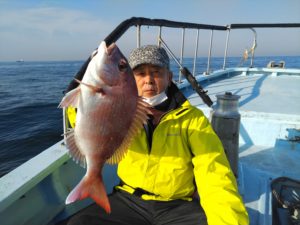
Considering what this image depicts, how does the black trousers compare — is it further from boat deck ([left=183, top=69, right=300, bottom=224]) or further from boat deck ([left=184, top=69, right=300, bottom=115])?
boat deck ([left=184, top=69, right=300, bottom=115])

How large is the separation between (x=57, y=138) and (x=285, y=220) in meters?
8.16

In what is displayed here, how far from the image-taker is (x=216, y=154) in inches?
81.3

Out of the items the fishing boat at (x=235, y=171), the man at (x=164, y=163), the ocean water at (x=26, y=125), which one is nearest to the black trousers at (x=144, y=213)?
the man at (x=164, y=163)

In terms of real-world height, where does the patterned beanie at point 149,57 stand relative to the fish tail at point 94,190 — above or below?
above

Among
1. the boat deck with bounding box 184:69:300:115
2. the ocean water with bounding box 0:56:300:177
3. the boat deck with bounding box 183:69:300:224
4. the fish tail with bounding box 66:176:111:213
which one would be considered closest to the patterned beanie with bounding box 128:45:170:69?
the fish tail with bounding box 66:176:111:213

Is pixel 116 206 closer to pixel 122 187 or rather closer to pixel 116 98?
pixel 122 187

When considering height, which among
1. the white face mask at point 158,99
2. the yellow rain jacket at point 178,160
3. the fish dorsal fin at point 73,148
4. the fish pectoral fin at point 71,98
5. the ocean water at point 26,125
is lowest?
the ocean water at point 26,125

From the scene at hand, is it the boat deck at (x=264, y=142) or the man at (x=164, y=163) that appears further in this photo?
the boat deck at (x=264, y=142)

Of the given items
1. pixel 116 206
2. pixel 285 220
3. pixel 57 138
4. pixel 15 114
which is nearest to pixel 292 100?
pixel 285 220

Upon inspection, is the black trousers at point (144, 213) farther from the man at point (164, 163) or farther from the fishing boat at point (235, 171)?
the fishing boat at point (235, 171)

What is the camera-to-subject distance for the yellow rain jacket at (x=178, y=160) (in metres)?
2.04

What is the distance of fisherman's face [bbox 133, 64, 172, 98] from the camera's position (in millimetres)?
2182

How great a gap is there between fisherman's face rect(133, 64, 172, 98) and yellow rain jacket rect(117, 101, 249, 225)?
233 millimetres

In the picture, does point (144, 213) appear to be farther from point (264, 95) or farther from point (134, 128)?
point (264, 95)
